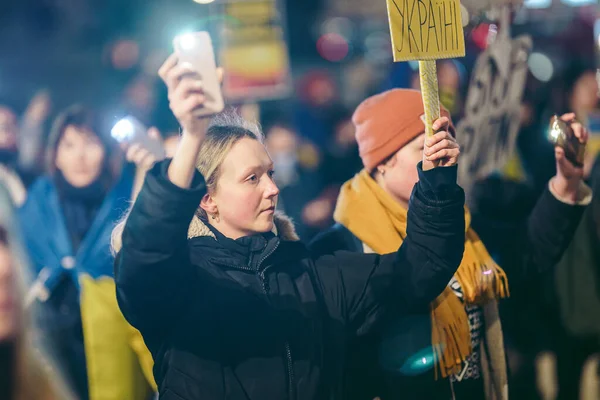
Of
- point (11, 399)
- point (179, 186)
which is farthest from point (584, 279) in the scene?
point (11, 399)

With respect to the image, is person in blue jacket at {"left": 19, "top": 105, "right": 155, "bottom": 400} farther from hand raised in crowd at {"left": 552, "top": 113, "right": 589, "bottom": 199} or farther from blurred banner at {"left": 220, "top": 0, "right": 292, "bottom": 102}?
hand raised in crowd at {"left": 552, "top": 113, "right": 589, "bottom": 199}

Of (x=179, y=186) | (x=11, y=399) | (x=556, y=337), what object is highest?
(x=179, y=186)

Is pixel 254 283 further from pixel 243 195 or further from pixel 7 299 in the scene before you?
pixel 7 299

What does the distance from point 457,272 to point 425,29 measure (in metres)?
0.77

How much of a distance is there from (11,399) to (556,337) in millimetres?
3694

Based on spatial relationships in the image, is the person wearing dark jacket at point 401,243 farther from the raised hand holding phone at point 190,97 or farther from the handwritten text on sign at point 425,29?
the raised hand holding phone at point 190,97

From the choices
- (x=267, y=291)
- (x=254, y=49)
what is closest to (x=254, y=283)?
(x=267, y=291)

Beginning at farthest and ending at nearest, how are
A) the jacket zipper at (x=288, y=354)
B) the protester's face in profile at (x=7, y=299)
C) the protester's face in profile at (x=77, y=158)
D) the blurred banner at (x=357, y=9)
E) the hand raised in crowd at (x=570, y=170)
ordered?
the blurred banner at (x=357, y=9), the protester's face in profile at (x=77, y=158), the hand raised in crowd at (x=570, y=170), the jacket zipper at (x=288, y=354), the protester's face in profile at (x=7, y=299)

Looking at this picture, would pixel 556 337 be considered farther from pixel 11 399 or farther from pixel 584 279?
pixel 11 399

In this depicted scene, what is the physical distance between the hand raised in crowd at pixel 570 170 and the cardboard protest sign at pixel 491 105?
0.45m

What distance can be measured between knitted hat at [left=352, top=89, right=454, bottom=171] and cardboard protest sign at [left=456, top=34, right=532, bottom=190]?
501 millimetres

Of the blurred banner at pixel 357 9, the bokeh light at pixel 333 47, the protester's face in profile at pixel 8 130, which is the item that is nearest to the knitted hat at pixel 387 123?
the protester's face in profile at pixel 8 130

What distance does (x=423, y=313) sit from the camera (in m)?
2.71

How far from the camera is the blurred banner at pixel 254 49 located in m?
4.72
